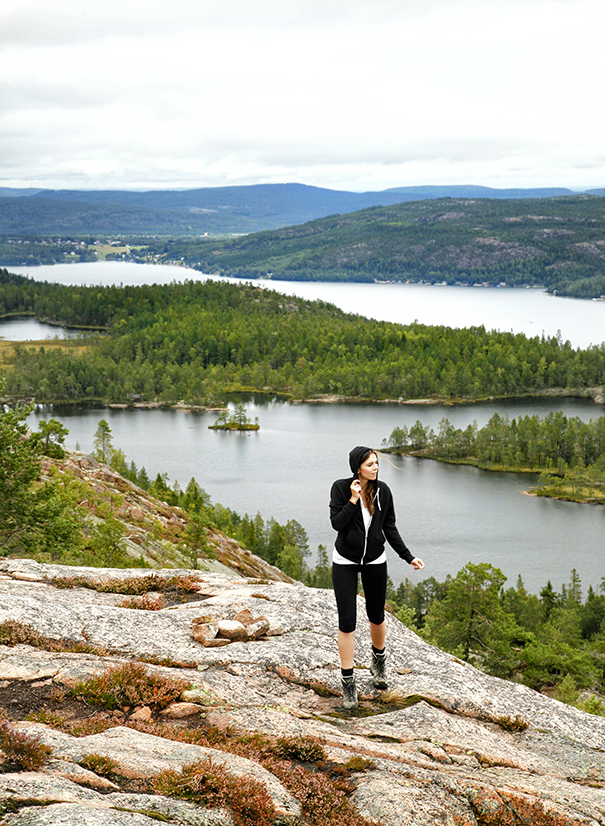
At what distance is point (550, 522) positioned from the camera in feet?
318

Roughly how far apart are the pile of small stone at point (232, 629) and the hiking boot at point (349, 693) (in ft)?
7.39

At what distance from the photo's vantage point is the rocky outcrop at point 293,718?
23.1ft

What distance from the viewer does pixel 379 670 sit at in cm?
1084

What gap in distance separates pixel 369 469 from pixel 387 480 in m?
109

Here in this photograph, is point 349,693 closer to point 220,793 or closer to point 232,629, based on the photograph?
point 232,629

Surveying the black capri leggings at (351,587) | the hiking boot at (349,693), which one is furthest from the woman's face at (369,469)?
the hiking boot at (349,693)

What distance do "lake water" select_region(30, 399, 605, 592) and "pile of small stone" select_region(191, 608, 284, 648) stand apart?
214 feet

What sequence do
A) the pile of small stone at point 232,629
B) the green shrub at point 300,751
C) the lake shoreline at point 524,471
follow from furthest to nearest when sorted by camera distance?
the lake shoreline at point 524,471
the pile of small stone at point 232,629
the green shrub at point 300,751

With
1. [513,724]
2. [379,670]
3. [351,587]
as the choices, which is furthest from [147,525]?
[513,724]

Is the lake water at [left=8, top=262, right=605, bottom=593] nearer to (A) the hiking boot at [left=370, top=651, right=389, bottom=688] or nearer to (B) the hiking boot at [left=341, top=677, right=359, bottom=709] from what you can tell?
(A) the hiking boot at [left=370, top=651, right=389, bottom=688]

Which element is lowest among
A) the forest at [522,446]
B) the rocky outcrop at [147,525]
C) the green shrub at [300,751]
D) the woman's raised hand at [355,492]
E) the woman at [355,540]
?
the forest at [522,446]

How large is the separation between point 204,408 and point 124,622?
553 ft

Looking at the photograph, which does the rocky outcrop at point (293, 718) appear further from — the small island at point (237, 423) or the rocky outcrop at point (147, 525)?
the small island at point (237, 423)

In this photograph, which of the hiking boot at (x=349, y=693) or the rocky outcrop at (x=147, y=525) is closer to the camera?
the hiking boot at (x=349, y=693)
